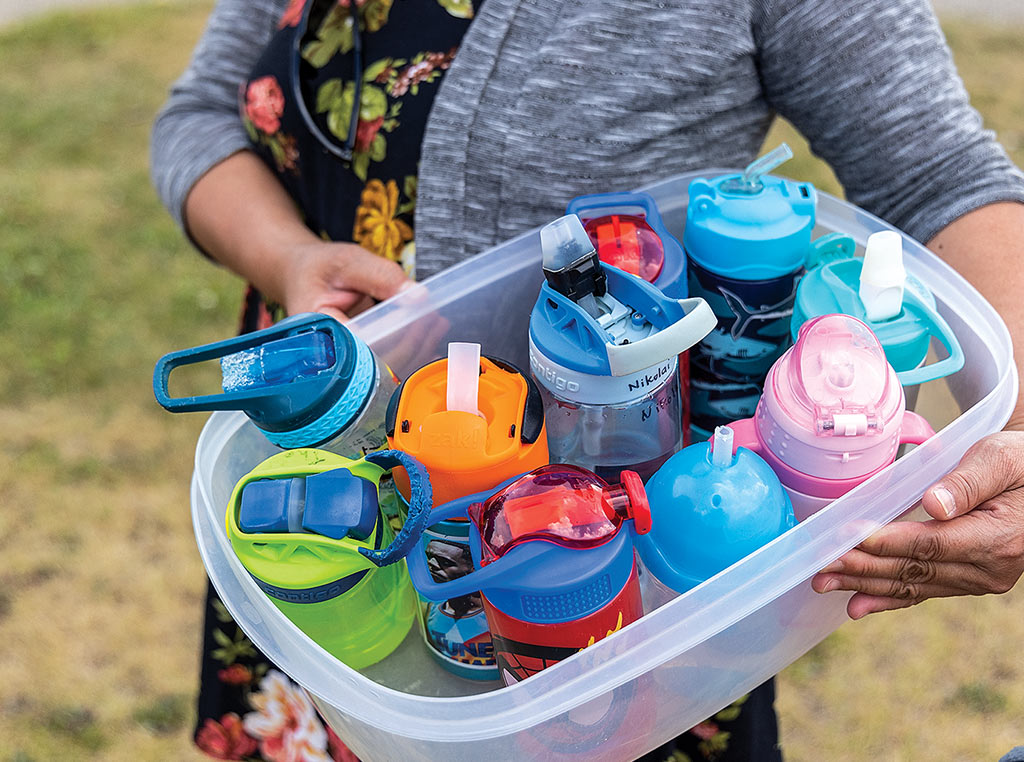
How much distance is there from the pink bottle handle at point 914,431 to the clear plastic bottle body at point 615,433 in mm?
148

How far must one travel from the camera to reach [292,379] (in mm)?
579

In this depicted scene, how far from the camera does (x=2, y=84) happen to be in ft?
10.00

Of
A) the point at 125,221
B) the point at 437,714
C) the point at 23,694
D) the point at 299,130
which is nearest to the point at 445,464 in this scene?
the point at 437,714

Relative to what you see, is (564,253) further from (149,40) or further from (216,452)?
(149,40)

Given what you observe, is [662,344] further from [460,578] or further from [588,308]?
[460,578]

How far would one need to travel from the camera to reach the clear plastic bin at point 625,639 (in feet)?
1.66

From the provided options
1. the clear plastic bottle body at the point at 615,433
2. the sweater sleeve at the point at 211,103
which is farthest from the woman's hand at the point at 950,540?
the sweater sleeve at the point at 211,103

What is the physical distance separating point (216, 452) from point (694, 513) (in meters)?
0.34

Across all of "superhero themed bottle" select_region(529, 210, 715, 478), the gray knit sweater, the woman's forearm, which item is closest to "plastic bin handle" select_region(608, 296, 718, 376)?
"superhero themed bottle" select_region(529, 210, 715, 478)

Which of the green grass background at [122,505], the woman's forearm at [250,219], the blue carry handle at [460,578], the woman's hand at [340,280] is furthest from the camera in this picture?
the green grass background at [122,505]

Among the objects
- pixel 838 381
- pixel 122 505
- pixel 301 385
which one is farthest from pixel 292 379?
pixel 122 505

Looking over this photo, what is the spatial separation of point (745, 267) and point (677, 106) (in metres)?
0.18

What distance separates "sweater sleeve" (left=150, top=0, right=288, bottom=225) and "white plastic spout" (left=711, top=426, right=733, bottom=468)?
1.95ft

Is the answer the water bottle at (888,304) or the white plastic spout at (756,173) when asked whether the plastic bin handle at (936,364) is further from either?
the white plastic spout at (756,173)
